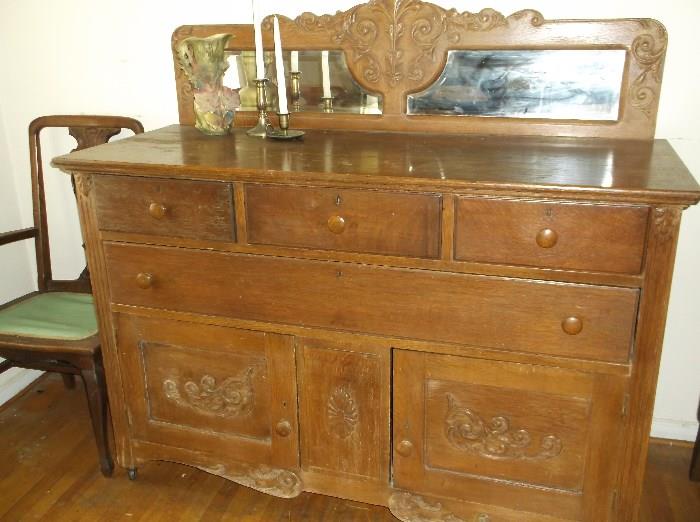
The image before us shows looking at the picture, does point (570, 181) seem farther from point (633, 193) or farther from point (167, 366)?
point (167, 366)

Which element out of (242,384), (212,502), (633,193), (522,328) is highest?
(633,193)

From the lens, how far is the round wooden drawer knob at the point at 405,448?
1642mm

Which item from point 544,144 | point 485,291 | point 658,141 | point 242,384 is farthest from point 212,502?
point 658,141

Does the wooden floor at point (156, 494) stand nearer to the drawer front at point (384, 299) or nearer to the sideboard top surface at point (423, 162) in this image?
the drawer front at point (384, 299)

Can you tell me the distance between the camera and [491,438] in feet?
5.16

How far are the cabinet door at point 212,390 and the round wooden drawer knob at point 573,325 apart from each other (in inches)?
26.8

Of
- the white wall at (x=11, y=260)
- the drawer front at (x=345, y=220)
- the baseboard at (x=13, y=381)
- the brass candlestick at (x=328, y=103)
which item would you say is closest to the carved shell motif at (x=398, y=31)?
the brass candlestick at (x=328, y=103)

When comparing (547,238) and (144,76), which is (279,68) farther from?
(547,238)

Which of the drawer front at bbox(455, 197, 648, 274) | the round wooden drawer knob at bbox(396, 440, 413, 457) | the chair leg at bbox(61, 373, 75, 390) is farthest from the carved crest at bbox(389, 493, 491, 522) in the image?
the chair leg at bbox(61, 373, 75, 390)

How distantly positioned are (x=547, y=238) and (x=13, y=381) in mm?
2146

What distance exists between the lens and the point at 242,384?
5.74ft

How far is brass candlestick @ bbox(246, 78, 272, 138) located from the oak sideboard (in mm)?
55

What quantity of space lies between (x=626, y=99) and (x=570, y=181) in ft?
1.91

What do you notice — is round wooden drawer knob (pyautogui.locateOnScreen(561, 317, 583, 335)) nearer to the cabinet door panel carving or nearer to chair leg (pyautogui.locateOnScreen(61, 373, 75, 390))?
the cabinet door panel carving
